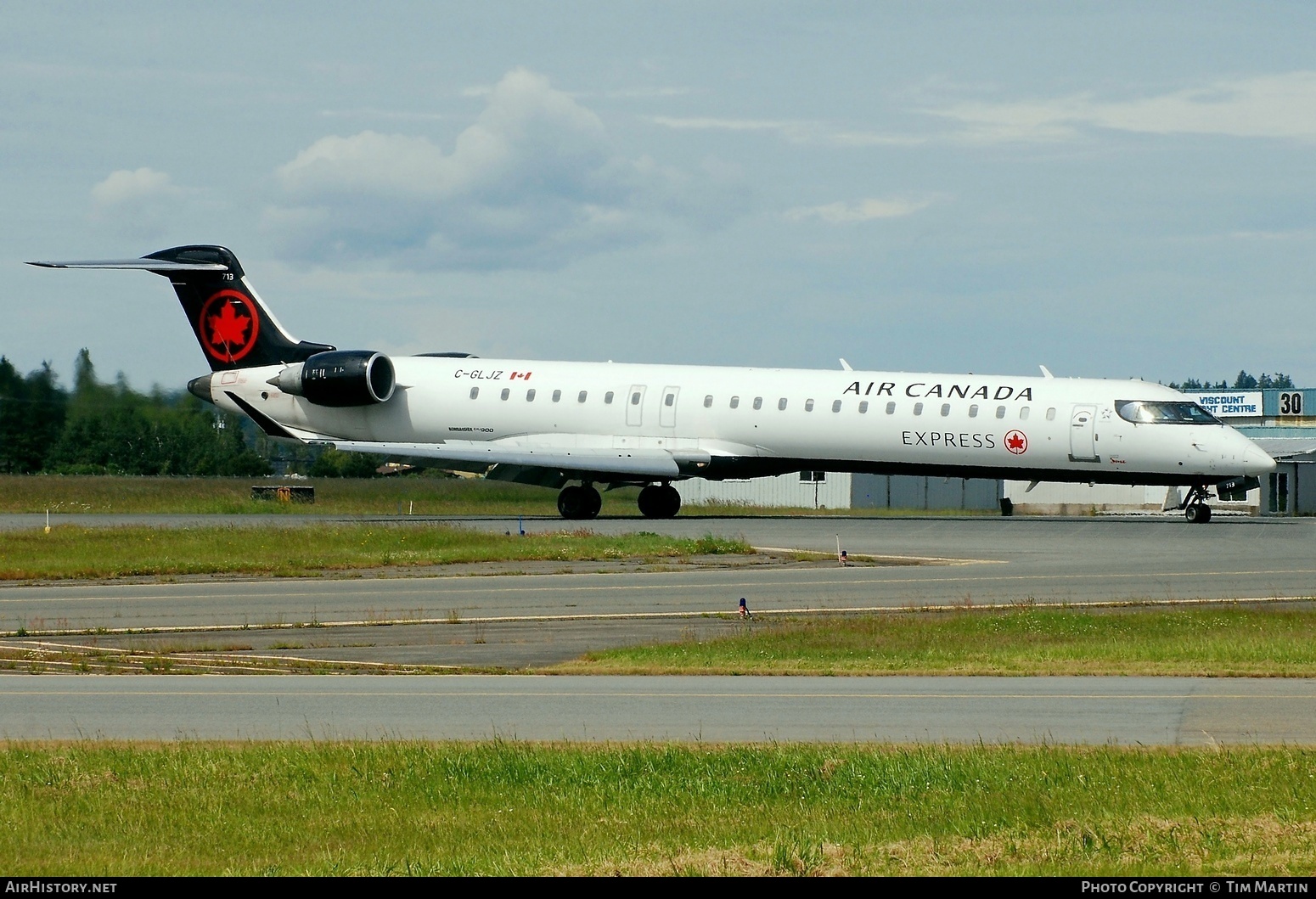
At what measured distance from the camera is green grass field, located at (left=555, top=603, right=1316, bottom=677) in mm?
16047

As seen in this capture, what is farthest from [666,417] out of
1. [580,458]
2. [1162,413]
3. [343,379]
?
[1162,413]

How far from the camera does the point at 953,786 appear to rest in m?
9.55

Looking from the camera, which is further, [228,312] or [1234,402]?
[1234,402]

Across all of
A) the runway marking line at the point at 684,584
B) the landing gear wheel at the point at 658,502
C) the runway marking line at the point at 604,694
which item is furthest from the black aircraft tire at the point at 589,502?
the runway marking line at the point at 604,694

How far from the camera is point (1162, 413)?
1575 inches

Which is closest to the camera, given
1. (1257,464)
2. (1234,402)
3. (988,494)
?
(1257,464)

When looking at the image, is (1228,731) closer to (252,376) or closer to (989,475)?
(989,475)

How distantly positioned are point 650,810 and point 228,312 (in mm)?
41868

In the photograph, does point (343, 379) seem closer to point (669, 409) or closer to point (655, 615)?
point (669, 409)

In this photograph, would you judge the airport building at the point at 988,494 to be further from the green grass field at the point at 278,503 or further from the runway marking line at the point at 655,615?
the runway marking line at the point at 655,615

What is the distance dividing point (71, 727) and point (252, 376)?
37.0 m

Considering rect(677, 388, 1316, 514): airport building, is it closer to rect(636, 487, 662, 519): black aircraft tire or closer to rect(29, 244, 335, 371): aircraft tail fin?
rect(636, 487, 662, 519): black aircraft tire

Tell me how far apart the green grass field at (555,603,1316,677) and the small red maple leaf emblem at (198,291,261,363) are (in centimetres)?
3123

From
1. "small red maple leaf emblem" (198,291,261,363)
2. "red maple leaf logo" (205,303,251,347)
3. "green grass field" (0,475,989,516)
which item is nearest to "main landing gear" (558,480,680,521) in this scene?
"green grass field" (0,475,989,516)
